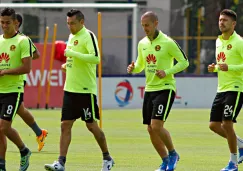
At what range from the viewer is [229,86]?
42.8 feet

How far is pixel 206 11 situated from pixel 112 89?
6163mm

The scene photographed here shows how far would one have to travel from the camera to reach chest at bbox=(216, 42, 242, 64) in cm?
1299

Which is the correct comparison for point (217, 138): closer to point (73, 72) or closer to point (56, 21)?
point (73, 72)

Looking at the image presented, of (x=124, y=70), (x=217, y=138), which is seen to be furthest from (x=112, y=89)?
(x=217, y=138)

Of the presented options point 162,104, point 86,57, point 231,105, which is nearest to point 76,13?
point 86,57

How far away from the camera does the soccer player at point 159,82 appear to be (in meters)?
12.7

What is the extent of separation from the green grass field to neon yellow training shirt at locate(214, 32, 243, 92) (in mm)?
1249

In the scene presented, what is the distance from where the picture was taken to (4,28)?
12.1 metres

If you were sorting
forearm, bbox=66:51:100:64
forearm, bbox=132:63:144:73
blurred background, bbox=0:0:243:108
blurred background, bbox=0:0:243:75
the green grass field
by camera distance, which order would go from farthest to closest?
blurred background, bbox=0:0:243:75
blurred background, bbox=0:0:243:108
the green grass field
forearm, bbox=132:63:144:73
forearm, bbox=66:51:100:64

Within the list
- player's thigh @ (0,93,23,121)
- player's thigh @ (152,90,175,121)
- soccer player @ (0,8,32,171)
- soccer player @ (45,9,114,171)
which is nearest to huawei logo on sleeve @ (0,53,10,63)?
soccer player @ (0,8,32,171)

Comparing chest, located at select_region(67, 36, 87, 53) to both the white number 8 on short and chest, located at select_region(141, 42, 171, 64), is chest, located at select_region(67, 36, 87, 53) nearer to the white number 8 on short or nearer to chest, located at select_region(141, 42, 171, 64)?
chest, located at select_region(141, 42, 171, 64)

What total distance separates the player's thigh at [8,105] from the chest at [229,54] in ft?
9.86

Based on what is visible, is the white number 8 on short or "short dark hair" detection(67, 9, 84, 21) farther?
"short dark hair" detection(67, 9, 84, 21)

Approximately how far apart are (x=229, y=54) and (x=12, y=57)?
309 centimetres
